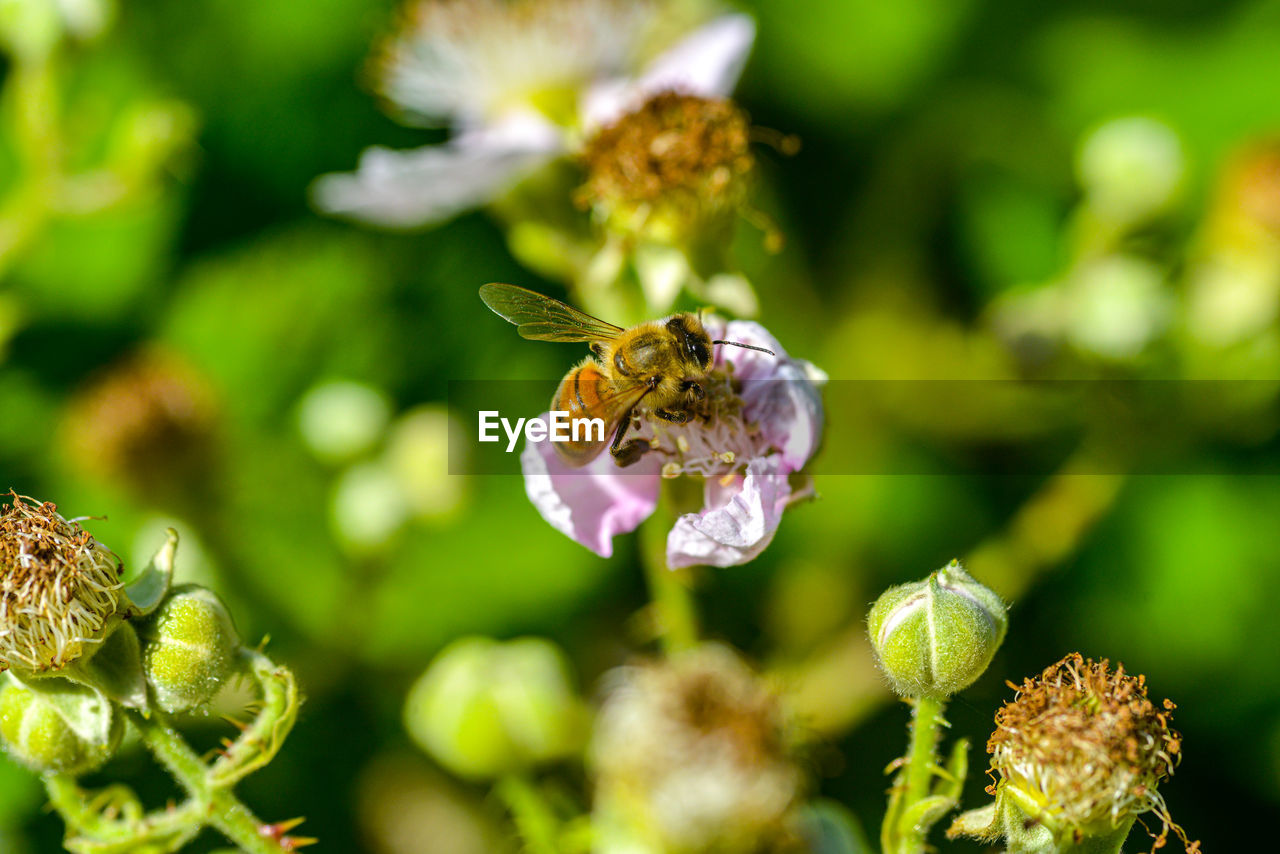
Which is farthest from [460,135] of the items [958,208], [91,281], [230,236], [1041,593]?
[1041,593]

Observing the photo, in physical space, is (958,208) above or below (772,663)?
above

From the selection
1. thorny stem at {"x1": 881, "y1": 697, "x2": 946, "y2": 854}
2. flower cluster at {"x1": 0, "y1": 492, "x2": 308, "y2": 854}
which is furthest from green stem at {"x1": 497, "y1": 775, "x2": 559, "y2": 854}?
thorny stem at {"x1": 881, "y1": 697, "x2": 946, "y2": 854}

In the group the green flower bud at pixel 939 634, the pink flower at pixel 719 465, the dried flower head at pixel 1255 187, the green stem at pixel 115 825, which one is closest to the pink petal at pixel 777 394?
the pink flower at pixel 719 465

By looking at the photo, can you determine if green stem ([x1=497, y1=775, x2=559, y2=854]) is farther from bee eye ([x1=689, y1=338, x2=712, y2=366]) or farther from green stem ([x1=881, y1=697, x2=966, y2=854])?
bee eye ([x1=689, y1=338, x2=712, y2=366])

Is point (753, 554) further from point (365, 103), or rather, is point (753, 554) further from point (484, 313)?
point (365, 103)

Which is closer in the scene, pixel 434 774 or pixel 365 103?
pixel 434 774

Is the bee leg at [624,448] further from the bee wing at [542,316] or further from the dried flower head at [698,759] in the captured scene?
the dried flower head at [698,759]
